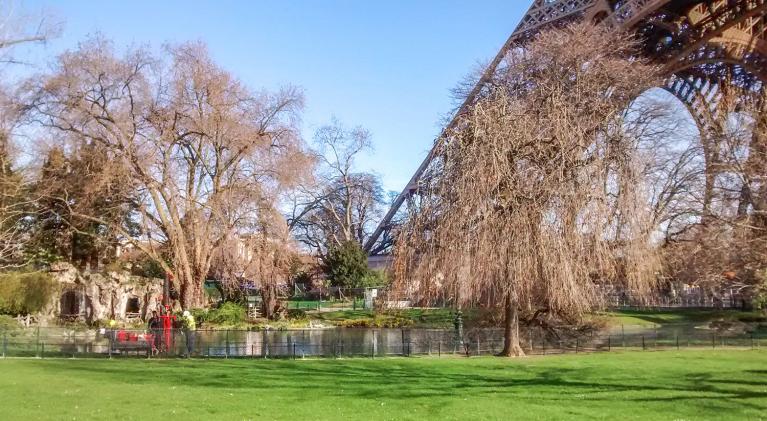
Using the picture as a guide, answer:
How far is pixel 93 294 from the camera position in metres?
38.9

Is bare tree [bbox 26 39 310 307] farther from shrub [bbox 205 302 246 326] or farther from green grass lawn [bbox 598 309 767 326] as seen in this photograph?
green grass lawn [bbox 598 309 767 326]

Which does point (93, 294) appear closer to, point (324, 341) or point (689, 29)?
point (324, 341)

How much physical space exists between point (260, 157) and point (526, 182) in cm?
2060

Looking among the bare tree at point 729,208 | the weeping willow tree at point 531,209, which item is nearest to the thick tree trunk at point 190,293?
the weeping willow tree at point 531,209

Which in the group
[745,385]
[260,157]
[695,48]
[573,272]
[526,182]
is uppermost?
[695,48]

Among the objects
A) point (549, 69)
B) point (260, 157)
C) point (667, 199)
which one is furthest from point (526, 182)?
point (260, 157)

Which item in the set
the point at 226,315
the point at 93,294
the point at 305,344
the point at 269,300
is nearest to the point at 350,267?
the point at 269,300

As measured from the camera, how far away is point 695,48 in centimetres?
3700

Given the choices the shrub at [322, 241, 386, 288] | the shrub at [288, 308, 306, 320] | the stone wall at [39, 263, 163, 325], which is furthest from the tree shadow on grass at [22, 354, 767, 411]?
the shrub at [322, 241, 386, 288]

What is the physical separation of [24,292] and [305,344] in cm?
1886

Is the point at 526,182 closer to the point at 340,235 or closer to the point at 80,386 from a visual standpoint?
the point at 80,386

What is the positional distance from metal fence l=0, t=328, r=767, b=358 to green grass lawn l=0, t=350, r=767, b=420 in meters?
2.28

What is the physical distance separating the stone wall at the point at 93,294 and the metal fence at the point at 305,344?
51.1ft

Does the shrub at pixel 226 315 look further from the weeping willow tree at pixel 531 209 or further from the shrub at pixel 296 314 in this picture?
the weeping willow tree at pixel 531 209
